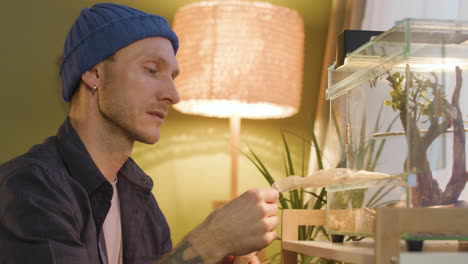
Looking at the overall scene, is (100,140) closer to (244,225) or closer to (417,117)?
(244,225)

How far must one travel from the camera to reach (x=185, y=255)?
4.12ft

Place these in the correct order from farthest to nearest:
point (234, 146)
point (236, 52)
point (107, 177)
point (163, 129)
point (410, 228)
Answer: point (163, 129)
point (234, 146)
point (236, 52)
point (107, 177)
point (410, 228)

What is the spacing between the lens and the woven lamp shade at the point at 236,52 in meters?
2.27

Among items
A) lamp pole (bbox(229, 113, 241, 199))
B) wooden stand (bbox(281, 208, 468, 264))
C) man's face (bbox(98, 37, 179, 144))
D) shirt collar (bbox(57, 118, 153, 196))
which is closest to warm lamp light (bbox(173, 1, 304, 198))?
lamp pole (bbox(229, 113, 241, 199))

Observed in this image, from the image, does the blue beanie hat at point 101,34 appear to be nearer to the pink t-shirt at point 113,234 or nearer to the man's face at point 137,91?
the man's face at point 137,91

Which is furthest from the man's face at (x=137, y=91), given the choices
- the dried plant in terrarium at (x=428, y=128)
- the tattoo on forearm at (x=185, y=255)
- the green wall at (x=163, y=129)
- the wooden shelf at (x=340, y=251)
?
the green wall at (x=163, y=129)

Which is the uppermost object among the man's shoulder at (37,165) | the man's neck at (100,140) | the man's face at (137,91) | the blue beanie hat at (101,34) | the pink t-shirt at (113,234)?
the blue beanie hat at (101,34)

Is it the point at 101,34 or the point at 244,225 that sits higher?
the point at 101,34

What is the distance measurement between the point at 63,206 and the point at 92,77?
1.29 ft

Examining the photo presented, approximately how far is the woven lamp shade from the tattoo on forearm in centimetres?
106

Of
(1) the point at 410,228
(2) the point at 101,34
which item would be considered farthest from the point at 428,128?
(2) the point at 101,34

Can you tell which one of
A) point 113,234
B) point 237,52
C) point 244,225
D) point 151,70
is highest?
point 237,52

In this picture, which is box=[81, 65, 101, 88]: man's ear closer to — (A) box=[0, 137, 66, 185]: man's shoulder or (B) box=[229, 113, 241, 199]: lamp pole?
(A) box=[0, 137, 66, 185]: man's shoulder

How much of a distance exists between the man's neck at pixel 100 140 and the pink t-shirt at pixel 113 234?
117 mm
